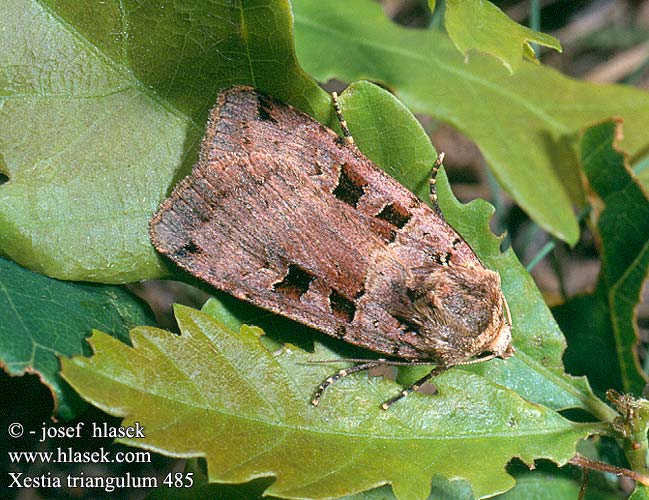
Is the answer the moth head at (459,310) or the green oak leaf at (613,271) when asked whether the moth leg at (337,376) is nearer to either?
the moth head at (459,310)

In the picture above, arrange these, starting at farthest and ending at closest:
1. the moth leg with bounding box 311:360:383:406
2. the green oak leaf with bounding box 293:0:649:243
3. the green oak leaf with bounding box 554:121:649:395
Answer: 1. the green oak leaf with bounding box 293:0:649:243
2. the green oak leaf with bounding box 554:121:649:395
3. the moth leg with bounding box 311:360:383:406

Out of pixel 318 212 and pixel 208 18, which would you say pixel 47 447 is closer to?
pixel 318 212

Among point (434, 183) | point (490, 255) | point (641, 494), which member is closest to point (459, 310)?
point (490, 255)

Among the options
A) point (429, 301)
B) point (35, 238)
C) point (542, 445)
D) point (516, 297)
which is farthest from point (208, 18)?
point (542, 445)

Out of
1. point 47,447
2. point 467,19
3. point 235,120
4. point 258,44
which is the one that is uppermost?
point 467,19

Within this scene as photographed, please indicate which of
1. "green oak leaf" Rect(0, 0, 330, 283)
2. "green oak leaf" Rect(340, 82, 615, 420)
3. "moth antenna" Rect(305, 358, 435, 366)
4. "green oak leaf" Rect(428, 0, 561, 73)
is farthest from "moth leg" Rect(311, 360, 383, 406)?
"green oak leaf" Rect(428, 0, 561, 73)

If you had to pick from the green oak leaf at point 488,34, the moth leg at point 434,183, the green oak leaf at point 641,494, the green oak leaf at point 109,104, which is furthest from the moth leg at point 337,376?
the green oak leaf at point 488,34

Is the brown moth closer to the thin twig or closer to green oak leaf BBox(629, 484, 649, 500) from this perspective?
the thin twig
